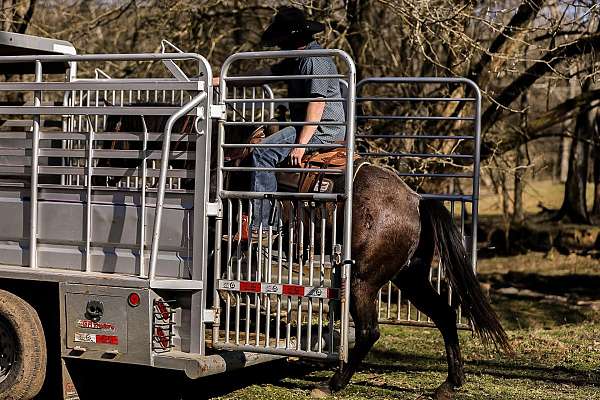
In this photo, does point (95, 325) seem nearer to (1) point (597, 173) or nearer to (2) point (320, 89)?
(2) point (320, 89)

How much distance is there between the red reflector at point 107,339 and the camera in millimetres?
5977

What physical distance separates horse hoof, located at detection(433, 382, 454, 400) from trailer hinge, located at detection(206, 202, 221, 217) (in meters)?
2.13

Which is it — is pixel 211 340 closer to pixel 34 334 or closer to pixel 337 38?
pixel 34 334

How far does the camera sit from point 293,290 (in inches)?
239

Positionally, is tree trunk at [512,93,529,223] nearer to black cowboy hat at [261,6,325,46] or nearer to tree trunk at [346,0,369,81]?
tree trunk at [346,0,369,81]

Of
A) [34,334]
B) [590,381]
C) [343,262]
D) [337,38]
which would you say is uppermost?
[337,38]

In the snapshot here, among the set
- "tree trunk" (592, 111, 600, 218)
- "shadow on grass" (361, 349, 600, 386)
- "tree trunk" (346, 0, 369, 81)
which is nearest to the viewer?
"shadow on grass" (361, 349, 600, 386)

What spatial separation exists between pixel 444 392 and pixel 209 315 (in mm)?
1925

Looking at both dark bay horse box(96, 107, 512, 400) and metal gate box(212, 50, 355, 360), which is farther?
dark bay horse box(96, 107, 512, 400)

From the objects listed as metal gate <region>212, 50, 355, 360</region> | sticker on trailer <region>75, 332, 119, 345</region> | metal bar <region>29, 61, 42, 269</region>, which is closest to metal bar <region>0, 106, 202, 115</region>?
metal bar <region>29, 61, 42, 269</region>

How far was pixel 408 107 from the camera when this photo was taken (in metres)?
13.1

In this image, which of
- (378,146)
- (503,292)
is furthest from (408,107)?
(503,292)

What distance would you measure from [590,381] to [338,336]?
2620 millimetres

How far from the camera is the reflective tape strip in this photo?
6020mm
